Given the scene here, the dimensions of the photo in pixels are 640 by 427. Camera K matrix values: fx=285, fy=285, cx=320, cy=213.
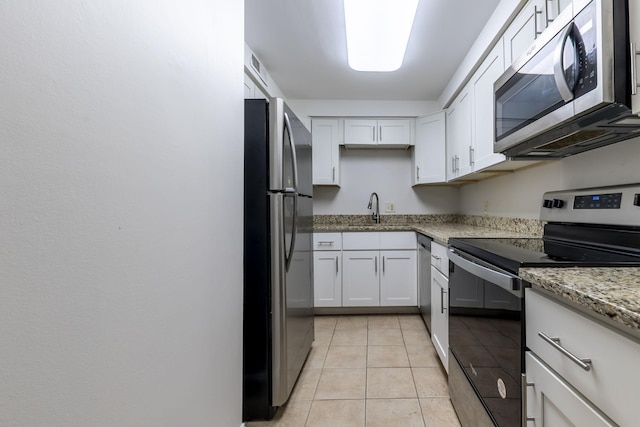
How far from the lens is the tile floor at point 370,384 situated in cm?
150

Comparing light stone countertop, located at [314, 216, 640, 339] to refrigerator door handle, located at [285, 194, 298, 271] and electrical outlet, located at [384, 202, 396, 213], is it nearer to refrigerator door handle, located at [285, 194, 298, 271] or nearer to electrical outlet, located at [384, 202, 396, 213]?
refrigerator door handle, located at [285, 194, 298, 271]

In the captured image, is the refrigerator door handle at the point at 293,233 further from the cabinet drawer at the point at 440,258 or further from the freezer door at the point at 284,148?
the cabinet drawer at the point at 440,258

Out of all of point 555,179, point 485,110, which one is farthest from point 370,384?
point 485,110

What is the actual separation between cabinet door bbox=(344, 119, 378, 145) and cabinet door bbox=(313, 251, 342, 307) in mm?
1281

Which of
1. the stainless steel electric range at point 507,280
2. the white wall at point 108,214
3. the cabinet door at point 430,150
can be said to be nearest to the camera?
the white wall at point 108,214

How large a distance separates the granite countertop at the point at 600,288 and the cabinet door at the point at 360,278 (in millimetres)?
2067

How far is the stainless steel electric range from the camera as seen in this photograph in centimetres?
92

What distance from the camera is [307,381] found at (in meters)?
1.84

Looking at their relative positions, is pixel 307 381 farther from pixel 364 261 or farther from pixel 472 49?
pixel 472 49

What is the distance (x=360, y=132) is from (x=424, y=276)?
1.68 metres

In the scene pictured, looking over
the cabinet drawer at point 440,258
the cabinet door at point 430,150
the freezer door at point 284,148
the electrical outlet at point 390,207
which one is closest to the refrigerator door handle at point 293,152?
the freezer door at point 284,148

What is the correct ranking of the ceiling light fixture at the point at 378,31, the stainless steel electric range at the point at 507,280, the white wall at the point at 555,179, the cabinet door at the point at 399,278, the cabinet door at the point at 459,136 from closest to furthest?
the stainless steel electric range at the point at 507,280 → the white wall at the point at 555,179 → the ceiling light fixture at the point at 378,31 → the cabinet door at the point at 459,136 → the cabinet door at the point at 399,278

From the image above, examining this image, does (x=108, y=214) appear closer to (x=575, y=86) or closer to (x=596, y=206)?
(x=575, y=86)

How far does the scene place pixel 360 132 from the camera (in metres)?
3.21
